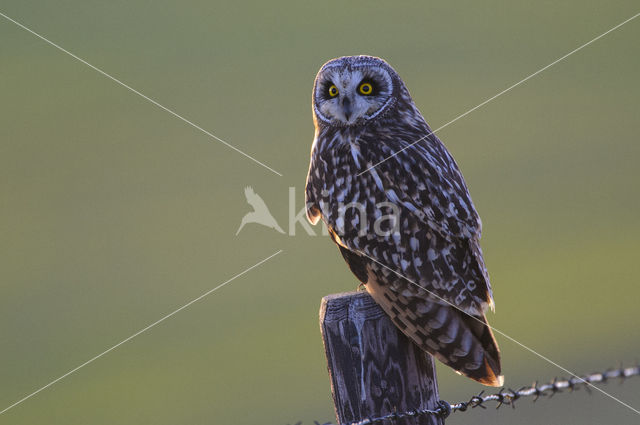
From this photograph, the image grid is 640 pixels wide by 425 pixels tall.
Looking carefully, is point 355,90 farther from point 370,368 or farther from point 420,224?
point 370,368

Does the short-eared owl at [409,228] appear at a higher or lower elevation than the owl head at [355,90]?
lower

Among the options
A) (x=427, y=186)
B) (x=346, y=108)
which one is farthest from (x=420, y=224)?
(x=346, y=108)

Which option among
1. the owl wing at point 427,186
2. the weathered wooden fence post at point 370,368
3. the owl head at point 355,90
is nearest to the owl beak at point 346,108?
the owl head at point 355,90

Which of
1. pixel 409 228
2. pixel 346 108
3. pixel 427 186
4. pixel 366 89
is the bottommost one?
pixel 409 228

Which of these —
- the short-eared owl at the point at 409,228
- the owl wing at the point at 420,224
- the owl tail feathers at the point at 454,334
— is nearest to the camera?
the owl tail feathers at the point at 454,334

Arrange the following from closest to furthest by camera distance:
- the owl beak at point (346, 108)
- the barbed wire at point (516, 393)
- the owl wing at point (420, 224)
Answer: the barbed wire at point (516, 393) < the owl wing at point (420, 224) < the owl beak at point (346, 108)

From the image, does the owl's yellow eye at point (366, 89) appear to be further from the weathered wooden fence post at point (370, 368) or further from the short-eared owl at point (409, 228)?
the weathered wooden fence post at point (370, 368)

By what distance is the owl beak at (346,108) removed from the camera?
3902 mm

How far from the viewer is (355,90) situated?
3918 mm

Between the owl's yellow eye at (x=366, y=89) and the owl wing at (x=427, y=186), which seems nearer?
the owl wing at (x=427, y=186)

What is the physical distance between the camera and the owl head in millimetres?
3904

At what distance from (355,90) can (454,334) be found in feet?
4.73

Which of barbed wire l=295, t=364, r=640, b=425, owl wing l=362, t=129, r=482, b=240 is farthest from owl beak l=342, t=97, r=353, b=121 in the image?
barbed wire l=295, t=364, r=640, b=425

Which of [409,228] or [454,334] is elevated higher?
[409,228]
